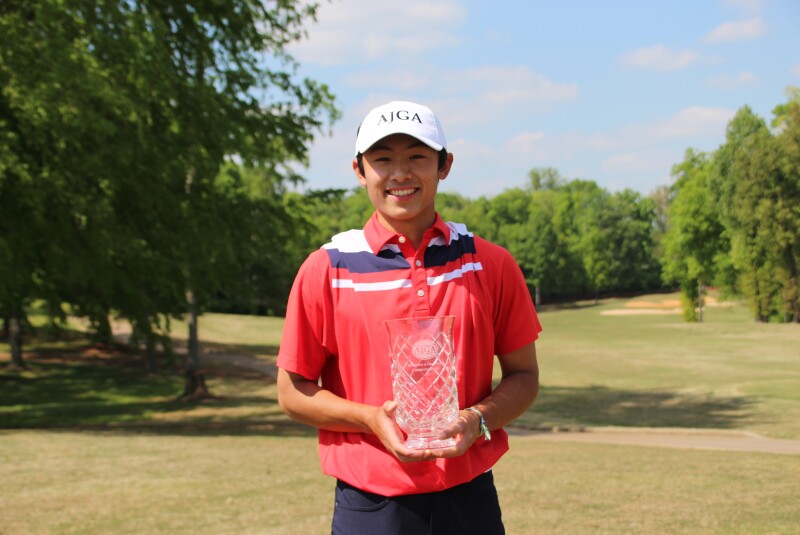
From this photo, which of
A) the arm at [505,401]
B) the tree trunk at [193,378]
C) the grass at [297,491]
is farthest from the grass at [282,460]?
the arm at [505,401]

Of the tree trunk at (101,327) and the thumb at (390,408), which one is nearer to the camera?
the thumb at (390,408)

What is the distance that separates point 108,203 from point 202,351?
29977 mm

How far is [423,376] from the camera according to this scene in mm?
2457

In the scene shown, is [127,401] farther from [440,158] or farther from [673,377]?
[440,158]

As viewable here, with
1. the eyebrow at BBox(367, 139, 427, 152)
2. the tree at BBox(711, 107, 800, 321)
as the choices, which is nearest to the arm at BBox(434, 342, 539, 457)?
the eyebrow at BBox(367, 139, 427, 152)

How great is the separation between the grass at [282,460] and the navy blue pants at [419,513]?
4.59 metres

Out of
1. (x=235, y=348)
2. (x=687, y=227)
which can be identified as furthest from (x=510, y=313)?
(x=687, y=227)

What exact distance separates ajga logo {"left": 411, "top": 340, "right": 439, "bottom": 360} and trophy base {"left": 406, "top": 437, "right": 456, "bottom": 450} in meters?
0.22

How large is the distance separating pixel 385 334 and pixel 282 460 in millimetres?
9835

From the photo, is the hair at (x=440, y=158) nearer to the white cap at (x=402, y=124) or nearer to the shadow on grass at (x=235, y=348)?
the white cap at (x=402, y=124)

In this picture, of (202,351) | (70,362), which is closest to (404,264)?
(70,362)

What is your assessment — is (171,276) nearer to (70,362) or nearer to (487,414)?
(487,414)

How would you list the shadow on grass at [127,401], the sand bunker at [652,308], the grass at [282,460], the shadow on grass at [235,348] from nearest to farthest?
1. the grass at [282,460]
2. the shadow on grass at [127,401]
3. the shadow on grass at [235,348]
4. the sand bunker at [652,308]

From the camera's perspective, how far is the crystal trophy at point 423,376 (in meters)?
2.44
